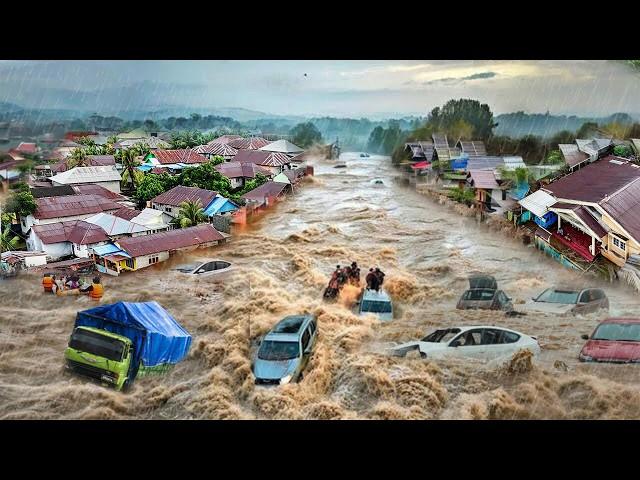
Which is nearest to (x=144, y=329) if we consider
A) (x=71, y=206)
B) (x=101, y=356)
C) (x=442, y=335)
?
(x=101, y=356)

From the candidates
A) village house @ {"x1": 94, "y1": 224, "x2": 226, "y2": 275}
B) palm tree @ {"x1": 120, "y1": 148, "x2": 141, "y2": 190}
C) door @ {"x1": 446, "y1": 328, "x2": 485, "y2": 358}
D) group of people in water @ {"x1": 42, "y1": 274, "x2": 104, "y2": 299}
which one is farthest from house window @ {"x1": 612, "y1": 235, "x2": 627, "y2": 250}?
group of people in water @ {"x1": 42, "y1": 274, "x2": 104, "y2": 299}

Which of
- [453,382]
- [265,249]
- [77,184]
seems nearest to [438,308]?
[453,382]

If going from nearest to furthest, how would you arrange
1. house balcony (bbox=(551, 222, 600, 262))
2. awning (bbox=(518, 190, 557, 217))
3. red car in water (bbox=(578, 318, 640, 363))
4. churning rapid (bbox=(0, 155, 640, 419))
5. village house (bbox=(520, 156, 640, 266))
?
1. churning rapid (bbox=(0, 155, 640, 419))
2. red car in water (bbox=(578, 318, 640, 363))
3. village house (bbox=(520, 156, 640, 266))
4. house balcony (bbox=(551, 222, 600, 262))
5. awning (bbox=(518, 190, 557, 217))

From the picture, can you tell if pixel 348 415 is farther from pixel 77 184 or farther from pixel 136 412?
pixel 77 184

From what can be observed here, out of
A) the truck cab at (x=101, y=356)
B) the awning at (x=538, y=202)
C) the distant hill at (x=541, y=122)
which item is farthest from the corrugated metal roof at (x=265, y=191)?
the awning at (x=538, y=202)

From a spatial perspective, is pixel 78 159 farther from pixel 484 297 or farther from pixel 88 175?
pixel 484 297

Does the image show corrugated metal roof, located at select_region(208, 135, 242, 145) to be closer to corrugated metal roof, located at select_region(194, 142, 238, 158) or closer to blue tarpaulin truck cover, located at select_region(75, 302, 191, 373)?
corrugated metal roof, located at select_region(194, 142, 238, 158)
